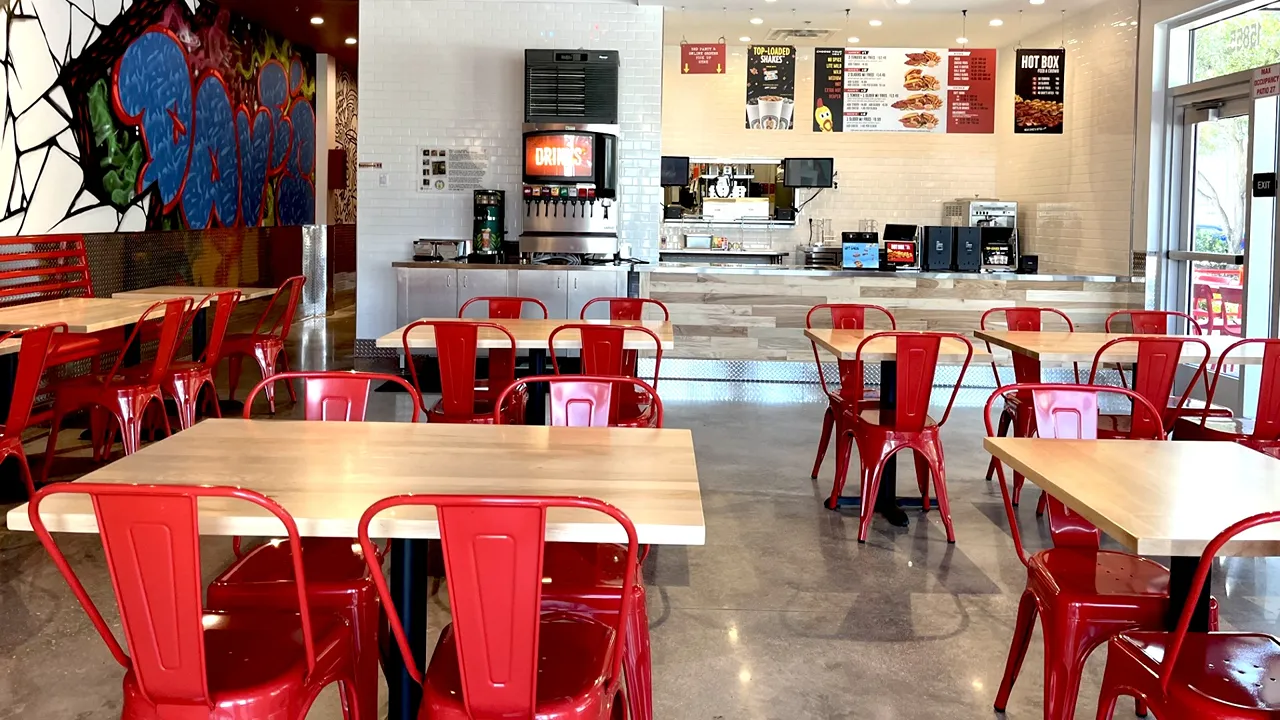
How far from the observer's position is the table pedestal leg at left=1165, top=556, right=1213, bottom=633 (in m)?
2.37

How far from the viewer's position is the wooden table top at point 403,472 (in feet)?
6.56

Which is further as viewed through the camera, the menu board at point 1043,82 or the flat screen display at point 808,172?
the flat screen display at point 808,172

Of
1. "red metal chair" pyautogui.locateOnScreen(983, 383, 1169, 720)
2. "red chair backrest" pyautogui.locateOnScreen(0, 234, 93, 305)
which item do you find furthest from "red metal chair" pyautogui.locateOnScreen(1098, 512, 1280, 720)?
"red chair backrest" pyautogui.locateOnScreen(0, 234, 93, 305)

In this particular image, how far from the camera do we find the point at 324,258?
46.7ft

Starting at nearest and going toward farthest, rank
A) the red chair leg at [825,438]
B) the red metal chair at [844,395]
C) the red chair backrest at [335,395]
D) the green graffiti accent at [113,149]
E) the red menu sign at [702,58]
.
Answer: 1. the red chair backrest at [335,395]
2. the red metal chair at [844,395]
3. the red chair leg at [825,438]
4. the green graffiti accent at [113,149]
5. the red menu sign at [702,58]

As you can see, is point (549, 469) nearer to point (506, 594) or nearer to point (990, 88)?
point (506, 594)

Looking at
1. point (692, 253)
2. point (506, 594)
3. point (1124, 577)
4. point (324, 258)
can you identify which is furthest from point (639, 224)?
point (506, 594)

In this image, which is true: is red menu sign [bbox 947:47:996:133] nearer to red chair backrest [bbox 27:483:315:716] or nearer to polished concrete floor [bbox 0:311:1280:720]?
polished concrete floor [bbox 0:311:1280:720]

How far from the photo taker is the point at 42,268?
23.6ft

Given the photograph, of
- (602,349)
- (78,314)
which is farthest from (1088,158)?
(78,314)

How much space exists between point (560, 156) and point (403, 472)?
22.0ft

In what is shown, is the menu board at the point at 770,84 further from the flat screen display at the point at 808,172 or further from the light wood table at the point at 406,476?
the light wood table at the point at 406,476

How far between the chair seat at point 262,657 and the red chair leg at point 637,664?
0.66 meters

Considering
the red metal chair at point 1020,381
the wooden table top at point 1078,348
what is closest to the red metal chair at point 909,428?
the red metal chair at point 1020,381
